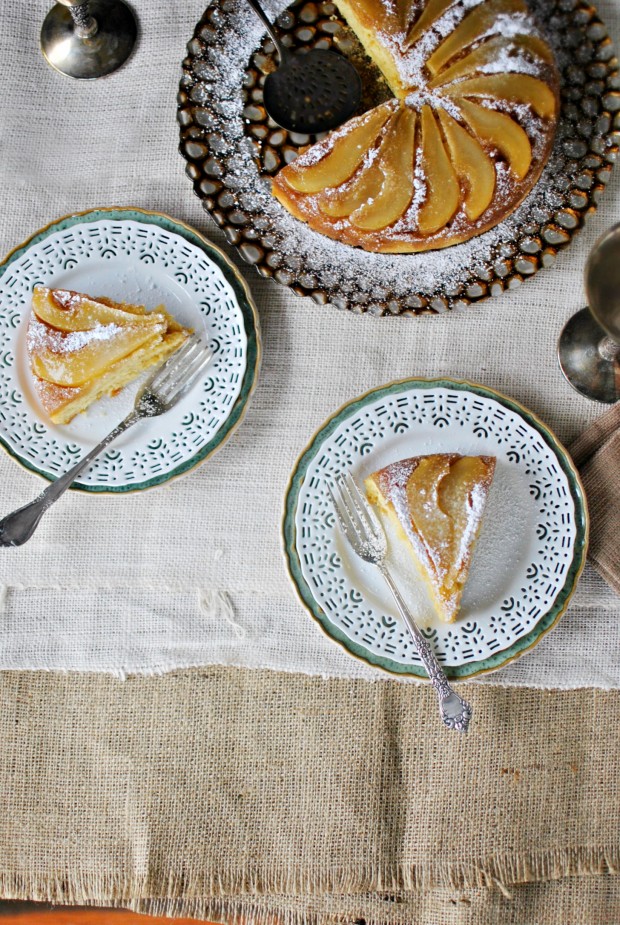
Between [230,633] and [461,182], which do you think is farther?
[230,633]

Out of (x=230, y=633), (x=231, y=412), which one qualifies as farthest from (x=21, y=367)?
(x=230, y=633)

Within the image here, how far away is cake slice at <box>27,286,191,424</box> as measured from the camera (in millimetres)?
1769

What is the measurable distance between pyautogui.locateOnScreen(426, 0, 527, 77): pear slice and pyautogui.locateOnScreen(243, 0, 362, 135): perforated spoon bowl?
0.18m

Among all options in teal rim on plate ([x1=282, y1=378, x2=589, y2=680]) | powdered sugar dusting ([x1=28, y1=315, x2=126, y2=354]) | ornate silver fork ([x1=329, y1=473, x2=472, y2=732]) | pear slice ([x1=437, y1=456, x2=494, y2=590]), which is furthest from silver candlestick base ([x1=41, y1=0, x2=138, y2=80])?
pear slice ([x1=437, y1=456, x2=494, y2=590])

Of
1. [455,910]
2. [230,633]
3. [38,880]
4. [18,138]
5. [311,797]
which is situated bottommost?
[38,880]

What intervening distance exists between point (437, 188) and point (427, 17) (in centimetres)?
39

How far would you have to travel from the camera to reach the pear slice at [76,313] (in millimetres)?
1781

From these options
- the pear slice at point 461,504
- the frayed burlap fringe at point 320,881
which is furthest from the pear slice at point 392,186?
the frayed burlap fringe at point 320,881

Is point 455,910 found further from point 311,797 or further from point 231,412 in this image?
point 231,412

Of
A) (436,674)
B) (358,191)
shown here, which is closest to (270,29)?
(358,191)

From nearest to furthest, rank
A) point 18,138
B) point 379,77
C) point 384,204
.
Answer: point 384,204 < point 379,77 < point 18,138

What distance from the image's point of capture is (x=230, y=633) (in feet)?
6.36

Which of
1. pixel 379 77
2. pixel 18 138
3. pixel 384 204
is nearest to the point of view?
pixel 384 204

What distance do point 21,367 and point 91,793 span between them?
1084mm
